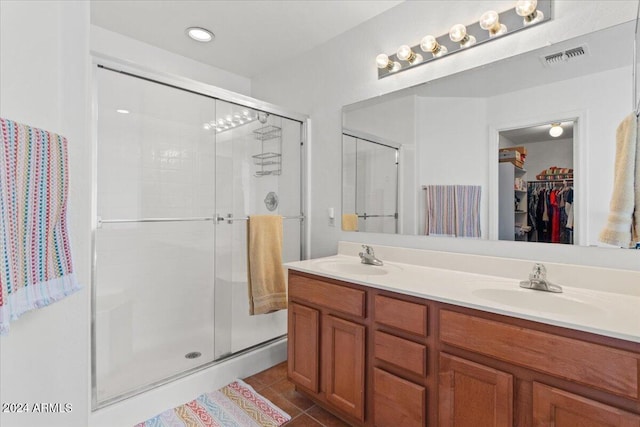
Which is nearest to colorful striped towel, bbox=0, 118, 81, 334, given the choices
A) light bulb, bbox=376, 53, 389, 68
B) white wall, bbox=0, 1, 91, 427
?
white wall, bbox=0, 1, 91, 427

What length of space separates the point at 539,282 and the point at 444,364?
0.57 m

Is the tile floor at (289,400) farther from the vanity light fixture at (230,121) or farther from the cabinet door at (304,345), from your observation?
the vanity light fixture at (230,121)

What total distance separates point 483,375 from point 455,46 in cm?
169

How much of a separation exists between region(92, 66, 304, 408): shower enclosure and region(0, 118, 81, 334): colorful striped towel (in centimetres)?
135

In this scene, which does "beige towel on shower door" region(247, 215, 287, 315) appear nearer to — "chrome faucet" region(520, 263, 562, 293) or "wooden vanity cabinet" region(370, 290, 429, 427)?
"wooden vanity cabinet" region(370, 290, 429, 427)

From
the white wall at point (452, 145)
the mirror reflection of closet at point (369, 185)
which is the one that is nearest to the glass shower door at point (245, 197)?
the mirror reflection of closet at point (369, 185)

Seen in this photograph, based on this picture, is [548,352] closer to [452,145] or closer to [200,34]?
[452,145]

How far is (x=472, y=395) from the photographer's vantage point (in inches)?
47.4

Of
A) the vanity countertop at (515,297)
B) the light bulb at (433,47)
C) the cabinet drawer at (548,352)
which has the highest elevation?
the light bulb at (433,47)

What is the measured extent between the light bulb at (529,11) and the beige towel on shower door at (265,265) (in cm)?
190

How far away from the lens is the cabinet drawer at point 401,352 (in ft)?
4.41

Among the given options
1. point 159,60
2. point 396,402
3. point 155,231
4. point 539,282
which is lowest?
point 396,402

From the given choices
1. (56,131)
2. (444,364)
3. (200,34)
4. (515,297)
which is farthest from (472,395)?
(200,34)

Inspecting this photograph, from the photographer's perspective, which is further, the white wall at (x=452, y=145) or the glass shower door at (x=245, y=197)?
the glass shower door at (x=245, y=197)
